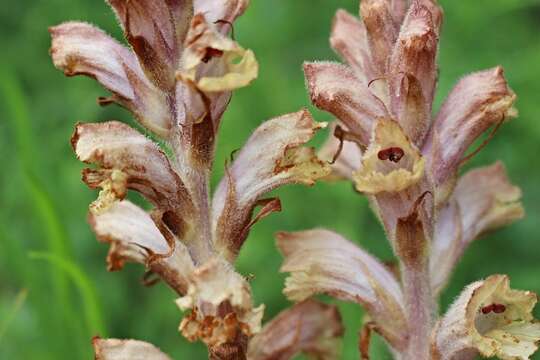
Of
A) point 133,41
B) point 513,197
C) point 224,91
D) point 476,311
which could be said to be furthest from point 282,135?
point 513,197

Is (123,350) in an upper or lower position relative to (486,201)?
lower

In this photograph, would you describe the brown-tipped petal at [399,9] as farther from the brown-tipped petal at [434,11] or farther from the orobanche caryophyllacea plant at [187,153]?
the orobanche caryophyllacea plant at [187,153]

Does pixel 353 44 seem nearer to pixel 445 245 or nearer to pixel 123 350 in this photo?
pixel 445 245

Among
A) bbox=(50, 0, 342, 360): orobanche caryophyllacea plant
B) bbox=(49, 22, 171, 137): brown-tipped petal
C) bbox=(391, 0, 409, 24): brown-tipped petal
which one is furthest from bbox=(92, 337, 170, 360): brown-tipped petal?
bbox=(391, 0, 409, 24): brown-tipped petal

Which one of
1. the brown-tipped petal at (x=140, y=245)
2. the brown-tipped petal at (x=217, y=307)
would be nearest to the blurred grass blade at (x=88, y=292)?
the brown-tipped petal at (x=140, y=245)

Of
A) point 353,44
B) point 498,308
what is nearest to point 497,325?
point 498,308

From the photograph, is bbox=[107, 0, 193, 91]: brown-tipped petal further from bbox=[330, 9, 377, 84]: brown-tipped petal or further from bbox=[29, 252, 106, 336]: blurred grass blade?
bbox=[29, 252, 106, 336]: blurred grass blade
